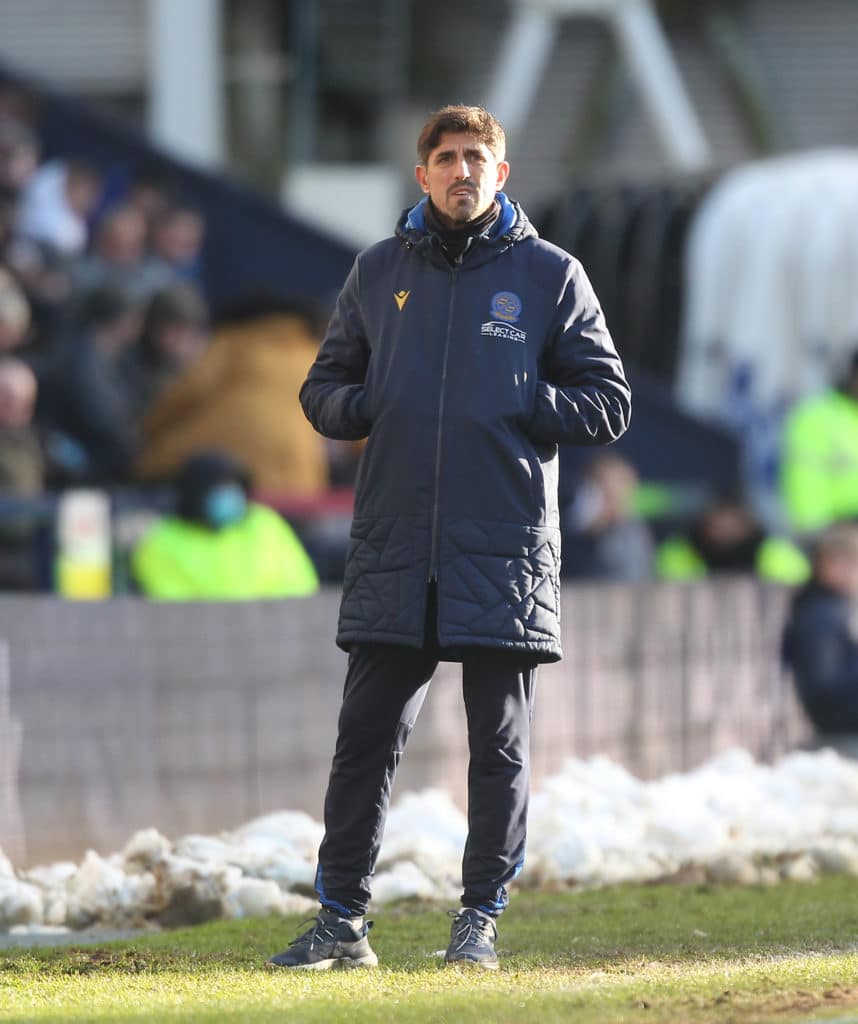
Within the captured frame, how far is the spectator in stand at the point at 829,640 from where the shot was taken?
30.6 ft

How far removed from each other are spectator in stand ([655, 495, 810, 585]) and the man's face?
682 cm

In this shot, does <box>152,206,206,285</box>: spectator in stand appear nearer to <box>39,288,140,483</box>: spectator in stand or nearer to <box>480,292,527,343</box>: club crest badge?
<box>39,288,140,483</box>: spectator in stand

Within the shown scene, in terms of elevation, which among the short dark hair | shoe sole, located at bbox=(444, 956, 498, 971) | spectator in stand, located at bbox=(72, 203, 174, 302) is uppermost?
spectator in stand, located at bbox=(72, 203, 174, 302)

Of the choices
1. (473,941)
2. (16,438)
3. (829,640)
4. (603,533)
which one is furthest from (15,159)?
(473,941)

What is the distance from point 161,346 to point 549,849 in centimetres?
571

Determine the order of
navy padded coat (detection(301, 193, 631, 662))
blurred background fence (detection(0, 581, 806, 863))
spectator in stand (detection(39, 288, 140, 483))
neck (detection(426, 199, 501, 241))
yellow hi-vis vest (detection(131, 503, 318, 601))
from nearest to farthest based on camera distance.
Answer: navy padded coat (detection(301, 193, 631, 662)) → neck (detection(426, 199, 501, 241)) → blurred background fence (detection(0, 581, 806, 863)) → yellow hi-vis vest (detection(131, 503, 318, 601)) → spectator in stand (detection(39, 288, 140, 483))

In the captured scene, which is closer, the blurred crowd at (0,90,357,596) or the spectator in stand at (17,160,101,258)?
the blurred crowd at (0,90,357,596)

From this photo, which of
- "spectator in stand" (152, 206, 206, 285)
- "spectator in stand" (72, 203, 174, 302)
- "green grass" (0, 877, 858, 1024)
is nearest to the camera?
"green grass" (0, 877, 858, 1024)

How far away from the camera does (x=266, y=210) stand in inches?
598

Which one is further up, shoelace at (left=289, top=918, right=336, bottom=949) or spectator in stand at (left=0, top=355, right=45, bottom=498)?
spectator in stand at (left=0, top=355, right=45, bottom=498)

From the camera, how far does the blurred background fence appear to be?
22.9ft

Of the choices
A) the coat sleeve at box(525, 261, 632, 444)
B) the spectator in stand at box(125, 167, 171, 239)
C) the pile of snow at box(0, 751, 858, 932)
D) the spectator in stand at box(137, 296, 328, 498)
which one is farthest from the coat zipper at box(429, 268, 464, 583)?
the spectator in stand at box(125, 167, 171, 239)

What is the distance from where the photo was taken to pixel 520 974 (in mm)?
5273

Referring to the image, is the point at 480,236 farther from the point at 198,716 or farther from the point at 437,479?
the point at 198,716
